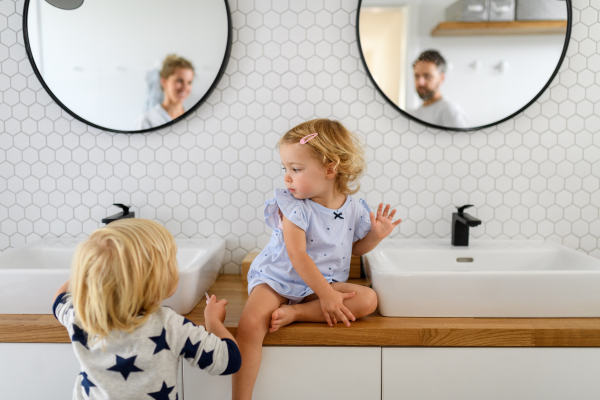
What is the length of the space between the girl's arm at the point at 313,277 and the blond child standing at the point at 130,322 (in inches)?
11.0

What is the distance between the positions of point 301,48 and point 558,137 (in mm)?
999

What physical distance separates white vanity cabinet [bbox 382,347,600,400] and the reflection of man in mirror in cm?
80

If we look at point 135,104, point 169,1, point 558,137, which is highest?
point 169,1

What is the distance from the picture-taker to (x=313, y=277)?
43.8 inches

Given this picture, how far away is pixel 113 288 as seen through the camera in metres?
0.79

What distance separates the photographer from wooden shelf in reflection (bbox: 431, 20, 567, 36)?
1.44 meters

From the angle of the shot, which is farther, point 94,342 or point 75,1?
point 75,1

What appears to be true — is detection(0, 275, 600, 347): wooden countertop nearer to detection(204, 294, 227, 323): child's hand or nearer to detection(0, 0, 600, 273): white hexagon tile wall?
detection(204, 294, 227, 323): child's hand

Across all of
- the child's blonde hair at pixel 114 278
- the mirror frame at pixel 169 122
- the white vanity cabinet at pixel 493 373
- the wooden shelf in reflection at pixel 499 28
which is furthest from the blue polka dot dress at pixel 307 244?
the wooden shelf in reflection at pixel 499 28

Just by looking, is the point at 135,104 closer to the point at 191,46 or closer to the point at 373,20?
the point at 191,46

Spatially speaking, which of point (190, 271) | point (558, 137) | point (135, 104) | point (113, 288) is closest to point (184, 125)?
point (135, 104)

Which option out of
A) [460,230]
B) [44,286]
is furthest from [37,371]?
[460,230]

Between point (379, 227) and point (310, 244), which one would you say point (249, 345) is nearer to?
point (310, 244)

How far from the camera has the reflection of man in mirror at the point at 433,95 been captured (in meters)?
1.46
